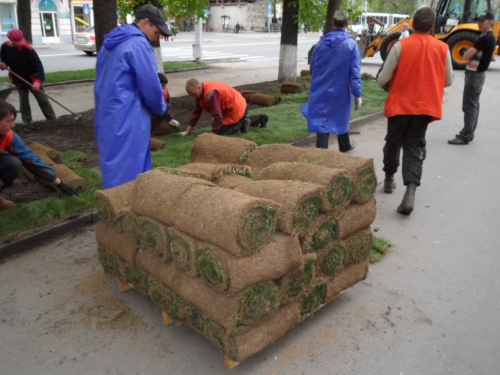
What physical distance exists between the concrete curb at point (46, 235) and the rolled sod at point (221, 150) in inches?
58.9

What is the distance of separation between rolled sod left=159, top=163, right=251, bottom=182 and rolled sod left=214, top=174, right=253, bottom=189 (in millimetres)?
44

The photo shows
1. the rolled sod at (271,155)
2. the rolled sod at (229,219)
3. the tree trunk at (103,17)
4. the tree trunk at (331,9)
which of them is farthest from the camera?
the tree trunk at (331,9)

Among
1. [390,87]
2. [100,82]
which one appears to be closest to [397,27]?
[390,87]

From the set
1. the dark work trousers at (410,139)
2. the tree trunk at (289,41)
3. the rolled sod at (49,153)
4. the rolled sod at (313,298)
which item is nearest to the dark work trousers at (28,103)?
the rolled sod at (49,153)

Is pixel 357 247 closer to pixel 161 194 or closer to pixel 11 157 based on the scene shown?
pixel 161 194

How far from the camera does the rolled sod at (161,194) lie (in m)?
2.99

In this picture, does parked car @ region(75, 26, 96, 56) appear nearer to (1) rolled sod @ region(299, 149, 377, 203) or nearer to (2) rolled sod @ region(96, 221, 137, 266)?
(2) rolled sod @ region(96, 221, 137, 266)

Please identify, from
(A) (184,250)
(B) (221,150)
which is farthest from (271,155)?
(A) (184,250)

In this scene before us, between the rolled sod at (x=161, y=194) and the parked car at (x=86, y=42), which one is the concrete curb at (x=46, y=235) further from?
the parked car at (x=86, y=42)

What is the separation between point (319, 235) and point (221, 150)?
1.38 metres

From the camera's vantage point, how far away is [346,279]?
3553 mm

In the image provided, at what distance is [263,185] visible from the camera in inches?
125

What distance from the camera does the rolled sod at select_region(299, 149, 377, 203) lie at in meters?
3.49

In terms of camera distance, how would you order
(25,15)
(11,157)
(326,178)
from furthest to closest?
(25,15), (11,157), (326,178)
